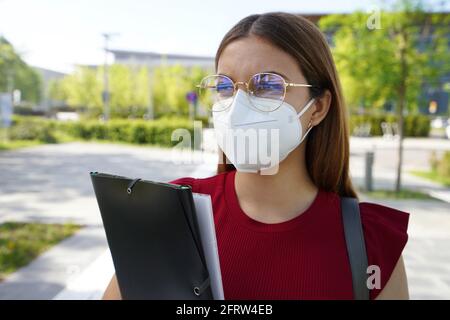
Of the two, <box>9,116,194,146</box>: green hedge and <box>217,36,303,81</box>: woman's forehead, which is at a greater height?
<box>217,36,303,81</box>: woman's forehead

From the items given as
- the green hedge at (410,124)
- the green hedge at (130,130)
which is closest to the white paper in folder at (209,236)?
the green hedge at (130,130)

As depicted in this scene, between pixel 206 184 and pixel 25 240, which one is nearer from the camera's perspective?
pixel 206 184

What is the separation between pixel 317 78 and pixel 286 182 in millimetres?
278

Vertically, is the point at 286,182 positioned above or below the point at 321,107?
below

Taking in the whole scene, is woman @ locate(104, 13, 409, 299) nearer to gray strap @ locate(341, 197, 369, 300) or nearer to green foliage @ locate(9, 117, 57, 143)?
gray strap @ locate(341, 197, 369, 300)

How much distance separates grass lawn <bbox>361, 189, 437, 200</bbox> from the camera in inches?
303

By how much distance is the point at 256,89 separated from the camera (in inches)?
41.6

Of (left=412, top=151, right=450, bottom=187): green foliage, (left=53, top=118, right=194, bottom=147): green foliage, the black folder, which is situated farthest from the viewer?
(left=53, top=118, right=194, bottom=147): green foliage

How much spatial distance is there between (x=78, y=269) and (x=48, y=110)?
2046 inches

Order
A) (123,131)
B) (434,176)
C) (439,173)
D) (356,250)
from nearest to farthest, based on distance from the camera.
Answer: (356,250) < (434,176) < (439,173) < (123,131)

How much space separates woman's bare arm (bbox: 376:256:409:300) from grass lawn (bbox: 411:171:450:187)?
30.7 ft

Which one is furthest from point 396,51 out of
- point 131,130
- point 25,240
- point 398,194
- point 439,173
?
point 131,130

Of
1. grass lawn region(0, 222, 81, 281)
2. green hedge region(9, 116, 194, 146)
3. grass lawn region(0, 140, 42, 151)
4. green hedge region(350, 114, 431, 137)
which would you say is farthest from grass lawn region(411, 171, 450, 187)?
green hedge region(350, 114, 431, 137)

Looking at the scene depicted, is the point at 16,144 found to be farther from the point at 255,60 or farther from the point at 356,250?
the point at 356,250
